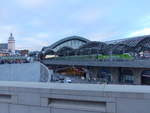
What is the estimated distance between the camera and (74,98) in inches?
177

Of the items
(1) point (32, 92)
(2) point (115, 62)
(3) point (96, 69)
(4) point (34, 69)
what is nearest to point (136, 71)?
(2) point (115, 62)

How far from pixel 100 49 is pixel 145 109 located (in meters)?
92.3

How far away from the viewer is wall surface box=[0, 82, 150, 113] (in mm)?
4117

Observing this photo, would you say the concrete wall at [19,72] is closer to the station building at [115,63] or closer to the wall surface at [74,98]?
the wall surface at [74,98]

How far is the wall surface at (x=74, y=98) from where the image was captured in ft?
13.5

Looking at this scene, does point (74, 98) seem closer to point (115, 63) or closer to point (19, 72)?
point (19, 72)

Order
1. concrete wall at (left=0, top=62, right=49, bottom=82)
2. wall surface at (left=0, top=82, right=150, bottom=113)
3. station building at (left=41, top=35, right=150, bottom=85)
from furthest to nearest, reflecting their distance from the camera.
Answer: station building at (left=41, top=35, right=150, bottom=85)
concrete wall at (left=0, top=62, right=49, bottom=82)
wall surface at (left=0, top=82, right=150, bottom=113)

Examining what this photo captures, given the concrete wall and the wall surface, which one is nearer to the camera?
the wall surface

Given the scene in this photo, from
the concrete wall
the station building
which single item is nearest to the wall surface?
the concrete wall

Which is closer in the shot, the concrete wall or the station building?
the concrete wall

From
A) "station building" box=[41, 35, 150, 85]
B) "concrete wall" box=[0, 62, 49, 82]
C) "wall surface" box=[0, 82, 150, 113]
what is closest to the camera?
"wall surface" box=[0, 82, 150, 113]

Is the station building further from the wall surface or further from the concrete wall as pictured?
the wall surface

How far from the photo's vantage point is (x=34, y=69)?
108 feet

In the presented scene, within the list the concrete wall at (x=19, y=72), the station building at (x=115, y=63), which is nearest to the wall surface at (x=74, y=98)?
the concrete wall at (x=19, y=72)
